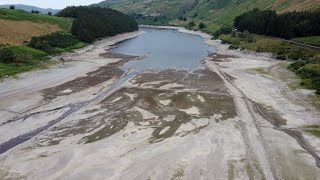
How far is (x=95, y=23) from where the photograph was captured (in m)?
147

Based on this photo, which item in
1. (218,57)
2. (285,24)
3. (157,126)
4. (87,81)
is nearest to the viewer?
(157,126)

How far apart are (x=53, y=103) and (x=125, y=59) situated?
4696 centimetres

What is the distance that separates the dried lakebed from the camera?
106 ft

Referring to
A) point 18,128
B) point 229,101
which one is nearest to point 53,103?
point 18,128

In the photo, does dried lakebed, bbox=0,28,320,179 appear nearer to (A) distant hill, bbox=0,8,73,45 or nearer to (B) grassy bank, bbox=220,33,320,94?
(B) grassy bank, bbox=220,33,320,94

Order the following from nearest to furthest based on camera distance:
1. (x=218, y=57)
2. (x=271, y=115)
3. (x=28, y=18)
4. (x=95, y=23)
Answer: (x=271, y=115)
(x=218, y=57)
(x=28, y=18)
(x=95, y=23)

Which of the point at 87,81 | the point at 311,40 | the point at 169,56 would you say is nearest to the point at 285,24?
the point at 311,40

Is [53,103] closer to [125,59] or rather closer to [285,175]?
[285,175]

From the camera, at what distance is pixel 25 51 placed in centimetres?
8544

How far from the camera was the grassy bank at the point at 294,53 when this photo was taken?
220ft

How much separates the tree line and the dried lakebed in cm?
3833

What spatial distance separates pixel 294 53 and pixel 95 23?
85.5 metres

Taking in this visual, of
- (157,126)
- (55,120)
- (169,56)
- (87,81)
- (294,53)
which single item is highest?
(294,53)

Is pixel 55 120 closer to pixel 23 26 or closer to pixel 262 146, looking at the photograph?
pixel 262 146
